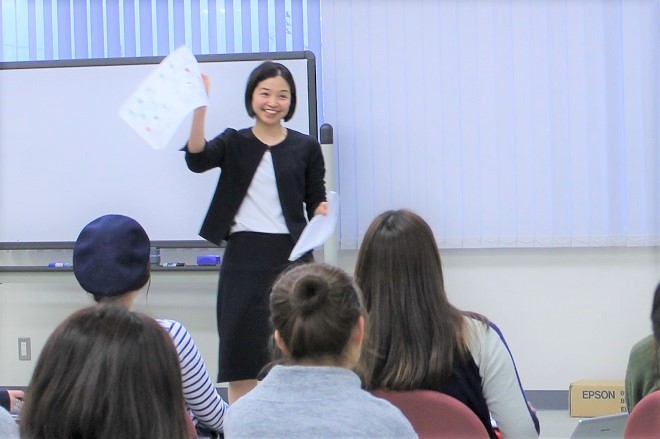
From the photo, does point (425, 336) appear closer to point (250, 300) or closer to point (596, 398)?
point (250, 300)

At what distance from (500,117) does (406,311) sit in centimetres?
243

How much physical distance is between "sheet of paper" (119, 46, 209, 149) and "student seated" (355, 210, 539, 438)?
907 mm

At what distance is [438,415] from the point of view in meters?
1.57

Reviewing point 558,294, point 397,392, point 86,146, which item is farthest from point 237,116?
point 397,392

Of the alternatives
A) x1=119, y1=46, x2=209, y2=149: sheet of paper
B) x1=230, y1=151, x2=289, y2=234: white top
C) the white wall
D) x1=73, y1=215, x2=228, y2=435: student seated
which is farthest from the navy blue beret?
the white wall

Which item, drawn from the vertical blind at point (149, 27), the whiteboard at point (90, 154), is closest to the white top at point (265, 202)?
the whiteboard at point (90, 154)

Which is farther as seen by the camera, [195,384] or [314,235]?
[314,235]

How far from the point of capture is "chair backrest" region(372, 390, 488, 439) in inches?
61.3

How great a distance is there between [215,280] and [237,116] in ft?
2.56

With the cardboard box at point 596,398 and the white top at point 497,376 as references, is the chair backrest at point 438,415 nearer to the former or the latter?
the white top at point 497,376

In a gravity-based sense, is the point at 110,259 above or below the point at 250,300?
above

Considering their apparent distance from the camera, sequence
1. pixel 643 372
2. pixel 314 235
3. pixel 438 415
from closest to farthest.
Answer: pixel 438 415 → pixel 643 372 → pixel 314 235

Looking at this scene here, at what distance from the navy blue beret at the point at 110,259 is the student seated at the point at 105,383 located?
672mm

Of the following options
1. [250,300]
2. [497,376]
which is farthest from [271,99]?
[497,376]
